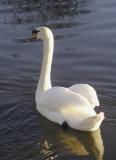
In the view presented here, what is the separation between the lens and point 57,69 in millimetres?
12516

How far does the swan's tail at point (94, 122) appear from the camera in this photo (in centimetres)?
932

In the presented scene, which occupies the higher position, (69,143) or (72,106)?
(72,106)

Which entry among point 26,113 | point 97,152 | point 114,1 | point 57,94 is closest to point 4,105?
point 26,113

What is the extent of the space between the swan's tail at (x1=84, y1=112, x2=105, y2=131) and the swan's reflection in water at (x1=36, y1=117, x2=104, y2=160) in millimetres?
150

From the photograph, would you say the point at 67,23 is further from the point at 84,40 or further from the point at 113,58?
the point at 113,58

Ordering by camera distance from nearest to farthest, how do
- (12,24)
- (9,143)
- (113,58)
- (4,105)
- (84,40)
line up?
(9,143)
(4,105)
(113,58)
(84,40)
(12,24)

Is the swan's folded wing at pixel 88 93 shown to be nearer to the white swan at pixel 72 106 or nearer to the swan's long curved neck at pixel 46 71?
the white swan at pixel 72 106

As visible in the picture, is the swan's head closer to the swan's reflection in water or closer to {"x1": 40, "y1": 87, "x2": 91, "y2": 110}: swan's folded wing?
{"x1": 40, "y1": 87, "x2": 91, "y2": 110}: swan's folded wing

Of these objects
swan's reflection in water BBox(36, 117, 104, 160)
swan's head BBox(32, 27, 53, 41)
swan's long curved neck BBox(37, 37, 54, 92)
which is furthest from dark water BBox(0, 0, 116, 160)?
swan's head BBox(32, 27, 53, 41)

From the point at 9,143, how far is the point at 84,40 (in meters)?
5.58

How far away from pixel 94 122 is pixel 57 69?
10.4ft

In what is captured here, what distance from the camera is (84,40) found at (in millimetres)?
14242

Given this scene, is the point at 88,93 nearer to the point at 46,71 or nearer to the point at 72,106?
the point at 72,106

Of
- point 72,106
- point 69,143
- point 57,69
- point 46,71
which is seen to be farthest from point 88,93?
point 57,69
